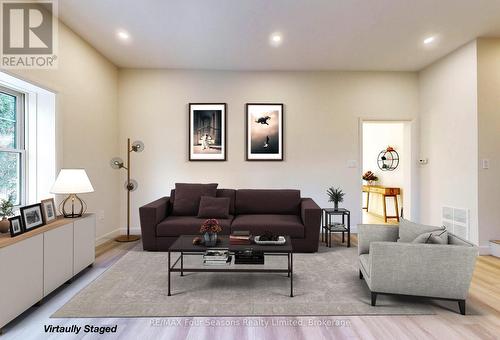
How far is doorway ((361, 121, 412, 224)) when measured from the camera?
5.90 meters

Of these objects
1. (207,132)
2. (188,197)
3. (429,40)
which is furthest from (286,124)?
(429,40)

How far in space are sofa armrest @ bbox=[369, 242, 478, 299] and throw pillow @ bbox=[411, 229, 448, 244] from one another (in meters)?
0.11

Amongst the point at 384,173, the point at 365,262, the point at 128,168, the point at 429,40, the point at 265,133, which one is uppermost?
the point at 429,40

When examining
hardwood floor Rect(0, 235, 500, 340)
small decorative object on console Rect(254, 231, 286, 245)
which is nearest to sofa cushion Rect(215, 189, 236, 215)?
small decorative object on console Rect(254, 231, 286, 245)

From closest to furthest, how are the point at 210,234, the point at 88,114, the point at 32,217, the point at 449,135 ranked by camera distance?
the point at 32,217, the point at 210,234, the point at 88,114, the point at 449,135

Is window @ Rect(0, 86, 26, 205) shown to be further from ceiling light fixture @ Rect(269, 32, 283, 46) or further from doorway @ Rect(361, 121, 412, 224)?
doorway @ Rect(361, 121, 412, 224)

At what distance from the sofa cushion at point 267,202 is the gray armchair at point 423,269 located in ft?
6.69

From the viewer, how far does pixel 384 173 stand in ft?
21.8

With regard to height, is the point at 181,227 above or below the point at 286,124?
below

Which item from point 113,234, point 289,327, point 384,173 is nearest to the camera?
point 289,327

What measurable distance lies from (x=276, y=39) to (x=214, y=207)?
251 cm

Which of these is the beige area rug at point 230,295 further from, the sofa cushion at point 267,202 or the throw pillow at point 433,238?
the sofa cushion at point 267,202

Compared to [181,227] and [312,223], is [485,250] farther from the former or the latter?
[181,227]

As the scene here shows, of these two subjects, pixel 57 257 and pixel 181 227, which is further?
pixel 181 227
